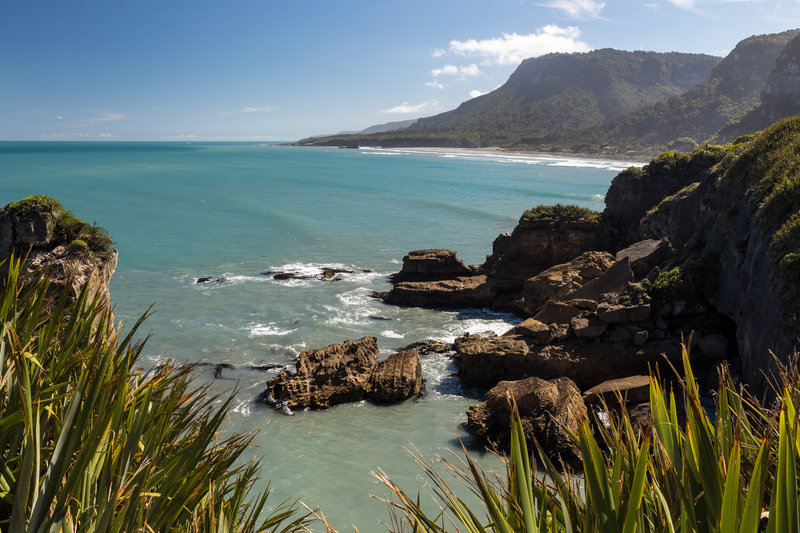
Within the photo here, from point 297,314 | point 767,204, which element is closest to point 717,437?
point 767,204

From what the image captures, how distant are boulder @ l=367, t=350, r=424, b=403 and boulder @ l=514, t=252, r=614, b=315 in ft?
24.4

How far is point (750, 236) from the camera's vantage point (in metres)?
13.2

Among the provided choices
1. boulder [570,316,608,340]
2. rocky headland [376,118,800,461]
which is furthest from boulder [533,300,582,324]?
boulder [570,316,608,340]

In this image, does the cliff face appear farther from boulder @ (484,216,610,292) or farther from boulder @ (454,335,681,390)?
boulder @ (484,216,610,292)

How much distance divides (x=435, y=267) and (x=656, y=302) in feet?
38.0

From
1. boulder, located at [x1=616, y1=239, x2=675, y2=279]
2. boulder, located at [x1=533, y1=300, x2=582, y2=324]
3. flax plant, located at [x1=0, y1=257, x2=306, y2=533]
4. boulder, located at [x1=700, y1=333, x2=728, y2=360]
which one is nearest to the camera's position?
flax plant, located at [x1=0, y1=257, x2=306, y2=533]

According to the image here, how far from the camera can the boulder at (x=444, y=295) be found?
915 inches

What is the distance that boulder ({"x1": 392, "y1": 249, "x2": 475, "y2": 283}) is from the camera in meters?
25.1

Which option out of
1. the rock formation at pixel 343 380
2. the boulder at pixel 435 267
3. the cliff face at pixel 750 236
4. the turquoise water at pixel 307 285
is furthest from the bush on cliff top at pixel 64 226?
the cliff face at pixel 750 236

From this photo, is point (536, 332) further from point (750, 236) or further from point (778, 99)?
point (778, 99)

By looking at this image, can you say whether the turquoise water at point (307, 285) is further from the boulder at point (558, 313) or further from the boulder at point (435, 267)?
the boulder at point (558, 313)

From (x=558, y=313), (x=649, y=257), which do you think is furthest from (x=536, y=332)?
(x=649, y=257)

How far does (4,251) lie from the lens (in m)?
12.7

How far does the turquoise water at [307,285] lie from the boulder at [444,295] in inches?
37.4
